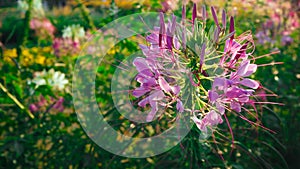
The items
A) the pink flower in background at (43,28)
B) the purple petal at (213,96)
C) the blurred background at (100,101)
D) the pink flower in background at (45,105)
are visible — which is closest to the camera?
the purple petal at (213,96)

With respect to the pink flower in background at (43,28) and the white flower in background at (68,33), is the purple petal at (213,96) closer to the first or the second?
the white flower in background at (68,33)

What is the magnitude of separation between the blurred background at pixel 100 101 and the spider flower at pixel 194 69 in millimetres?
272

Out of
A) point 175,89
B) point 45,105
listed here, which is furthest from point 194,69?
point 45,105

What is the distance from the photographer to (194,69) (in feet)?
3.14

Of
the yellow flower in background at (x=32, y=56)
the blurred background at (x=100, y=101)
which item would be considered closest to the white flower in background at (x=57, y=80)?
the blurred background at (x=100, y=101)

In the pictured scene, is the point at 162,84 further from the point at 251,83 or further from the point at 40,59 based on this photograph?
the point at 40,59

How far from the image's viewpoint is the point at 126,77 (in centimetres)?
163

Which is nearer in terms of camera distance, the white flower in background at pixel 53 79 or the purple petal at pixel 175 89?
the purple petal at pixel 175 89

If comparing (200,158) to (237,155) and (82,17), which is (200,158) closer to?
(237,155)

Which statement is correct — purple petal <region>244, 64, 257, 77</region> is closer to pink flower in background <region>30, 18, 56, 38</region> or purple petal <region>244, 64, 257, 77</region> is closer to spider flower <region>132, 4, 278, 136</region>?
spider flower <region>132, 4, 278, 136</region>

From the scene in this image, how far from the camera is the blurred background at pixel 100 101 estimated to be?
60.8 inches

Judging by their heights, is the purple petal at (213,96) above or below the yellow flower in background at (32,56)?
below

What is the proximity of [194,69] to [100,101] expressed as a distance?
82cm

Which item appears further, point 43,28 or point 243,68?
point 43,28
